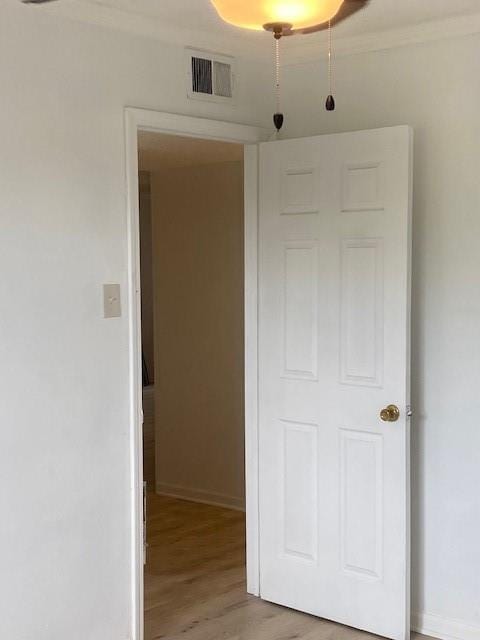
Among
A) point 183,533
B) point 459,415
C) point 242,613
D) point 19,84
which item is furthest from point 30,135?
point 183,533

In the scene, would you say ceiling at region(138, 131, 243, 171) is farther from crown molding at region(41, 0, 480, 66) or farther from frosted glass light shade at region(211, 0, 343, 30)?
frosted glass light shade at region(211, 0, 343, 30)

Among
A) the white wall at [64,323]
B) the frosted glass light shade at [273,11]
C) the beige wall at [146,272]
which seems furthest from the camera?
the beige wall at [146,272]

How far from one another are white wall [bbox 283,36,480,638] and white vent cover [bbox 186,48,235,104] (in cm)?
50

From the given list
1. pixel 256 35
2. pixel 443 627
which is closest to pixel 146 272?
pixel 256 35

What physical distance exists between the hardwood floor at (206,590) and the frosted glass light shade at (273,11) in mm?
2412

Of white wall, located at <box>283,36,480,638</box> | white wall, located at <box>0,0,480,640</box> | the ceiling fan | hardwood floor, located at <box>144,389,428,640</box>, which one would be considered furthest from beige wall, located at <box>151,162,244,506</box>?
the ceiling fan

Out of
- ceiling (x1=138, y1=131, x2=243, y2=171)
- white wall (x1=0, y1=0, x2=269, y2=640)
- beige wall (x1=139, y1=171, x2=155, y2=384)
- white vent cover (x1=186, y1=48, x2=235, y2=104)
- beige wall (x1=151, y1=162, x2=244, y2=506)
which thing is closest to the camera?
white wall (x1=0, y1=0, x2=269, y2=640)

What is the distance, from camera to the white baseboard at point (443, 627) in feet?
10.6

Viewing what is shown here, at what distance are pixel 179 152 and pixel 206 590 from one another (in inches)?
85.4

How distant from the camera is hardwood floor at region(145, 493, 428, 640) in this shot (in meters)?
3.38

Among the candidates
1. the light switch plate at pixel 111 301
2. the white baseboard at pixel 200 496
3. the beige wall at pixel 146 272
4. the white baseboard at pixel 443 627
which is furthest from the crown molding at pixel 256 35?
the beige wall at pixel 146 272

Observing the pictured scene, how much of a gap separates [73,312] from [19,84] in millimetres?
771

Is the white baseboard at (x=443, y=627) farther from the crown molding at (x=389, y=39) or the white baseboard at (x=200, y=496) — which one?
the crown molding at (x=389, y=39)

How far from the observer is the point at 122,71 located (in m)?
3.03
